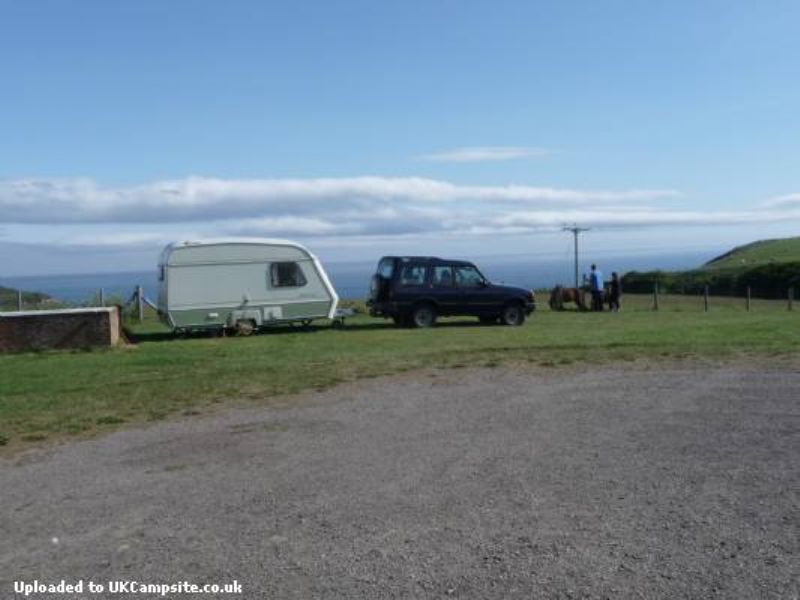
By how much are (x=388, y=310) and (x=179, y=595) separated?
1934cm

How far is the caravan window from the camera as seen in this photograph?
22406mm

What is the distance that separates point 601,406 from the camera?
9.46 meters

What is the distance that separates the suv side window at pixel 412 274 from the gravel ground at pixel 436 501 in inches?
556

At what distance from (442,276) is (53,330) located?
33.8 feet

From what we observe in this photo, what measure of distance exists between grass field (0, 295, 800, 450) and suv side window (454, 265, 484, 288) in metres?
2.21

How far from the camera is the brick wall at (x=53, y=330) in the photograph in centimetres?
1761

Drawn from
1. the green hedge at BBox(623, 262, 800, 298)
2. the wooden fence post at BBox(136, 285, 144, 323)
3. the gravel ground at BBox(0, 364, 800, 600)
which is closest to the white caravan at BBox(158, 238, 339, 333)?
the wooden fence post at BBox(136, 285, 144, 323)

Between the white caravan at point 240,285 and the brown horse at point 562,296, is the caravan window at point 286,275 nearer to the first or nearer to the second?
the white caravan at point 240,285

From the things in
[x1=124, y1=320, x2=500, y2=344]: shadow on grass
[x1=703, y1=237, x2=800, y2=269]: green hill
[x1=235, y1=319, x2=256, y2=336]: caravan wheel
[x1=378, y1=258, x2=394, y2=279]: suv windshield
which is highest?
[x1=703, y1=237, x2=800, y2=269]: green hill

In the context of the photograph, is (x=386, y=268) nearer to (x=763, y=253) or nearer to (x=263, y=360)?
(x=263, y=360)

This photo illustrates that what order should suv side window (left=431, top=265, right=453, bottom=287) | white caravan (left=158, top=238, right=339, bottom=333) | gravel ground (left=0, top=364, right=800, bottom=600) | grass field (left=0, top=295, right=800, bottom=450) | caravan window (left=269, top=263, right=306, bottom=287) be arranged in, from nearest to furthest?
gravel ground (left=0, top=364, right=800, bottom=600), grass field (left=0, top=295, right=800, bottom=450), white caravan (left=158, top=238, right=339, bottom=333), caravan window (left=269, top=263, right=306, bottom=287), suv side window (left=431, top=265, right=453, bottom=287)

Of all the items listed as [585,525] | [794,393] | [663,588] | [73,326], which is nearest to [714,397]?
[794,393]

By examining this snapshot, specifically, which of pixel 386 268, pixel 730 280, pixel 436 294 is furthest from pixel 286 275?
pixel 730 280

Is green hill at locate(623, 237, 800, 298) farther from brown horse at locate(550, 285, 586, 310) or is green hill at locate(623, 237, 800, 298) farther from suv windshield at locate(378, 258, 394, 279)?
suv windshield at locate(378, 258, 394, 279)
